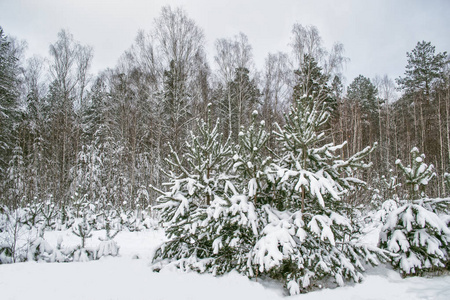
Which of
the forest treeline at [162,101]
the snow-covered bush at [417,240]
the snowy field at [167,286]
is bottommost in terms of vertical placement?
the snowy field at [167,286]

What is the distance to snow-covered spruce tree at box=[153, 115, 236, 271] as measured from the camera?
5.03 metres

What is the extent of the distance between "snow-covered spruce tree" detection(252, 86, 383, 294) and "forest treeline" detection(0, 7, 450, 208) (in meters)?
6.01

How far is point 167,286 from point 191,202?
164 cm

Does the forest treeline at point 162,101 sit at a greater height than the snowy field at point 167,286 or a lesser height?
greater

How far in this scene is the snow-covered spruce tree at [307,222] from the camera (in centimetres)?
403

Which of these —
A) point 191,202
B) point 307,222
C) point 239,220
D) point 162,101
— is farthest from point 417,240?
point 162,101

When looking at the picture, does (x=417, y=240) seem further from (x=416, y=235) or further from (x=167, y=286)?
(x=167, y=286)

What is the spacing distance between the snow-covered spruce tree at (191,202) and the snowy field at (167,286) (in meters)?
0.48

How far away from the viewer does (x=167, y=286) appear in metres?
4.39

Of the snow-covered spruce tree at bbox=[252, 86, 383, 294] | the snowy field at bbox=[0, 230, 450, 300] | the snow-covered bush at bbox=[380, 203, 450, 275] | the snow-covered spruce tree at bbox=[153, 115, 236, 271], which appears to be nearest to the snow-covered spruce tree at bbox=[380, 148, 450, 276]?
the snow-covered bush at bbox=[380, 203, 450, 275]

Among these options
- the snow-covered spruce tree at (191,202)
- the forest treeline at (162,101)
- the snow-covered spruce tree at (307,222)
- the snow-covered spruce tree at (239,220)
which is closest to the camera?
the snow-covered spruce tree at (307,222)

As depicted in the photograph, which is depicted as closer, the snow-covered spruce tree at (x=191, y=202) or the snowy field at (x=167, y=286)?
the snowy field at (x=167, y=286)

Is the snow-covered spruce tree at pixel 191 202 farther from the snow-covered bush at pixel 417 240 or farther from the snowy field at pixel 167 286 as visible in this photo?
the snow-covered bush at pixel 417 240

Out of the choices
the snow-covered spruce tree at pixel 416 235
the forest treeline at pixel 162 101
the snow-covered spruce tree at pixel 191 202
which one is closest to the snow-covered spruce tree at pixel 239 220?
the snow-covered spruce tree at pixel 191 202
